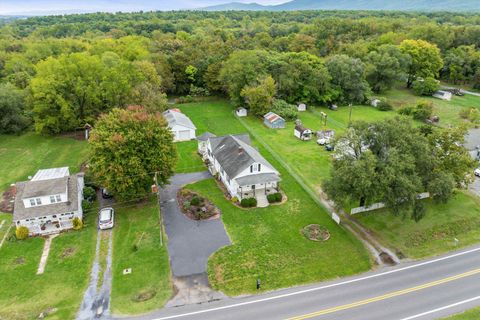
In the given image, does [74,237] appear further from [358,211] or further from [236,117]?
[236,117]

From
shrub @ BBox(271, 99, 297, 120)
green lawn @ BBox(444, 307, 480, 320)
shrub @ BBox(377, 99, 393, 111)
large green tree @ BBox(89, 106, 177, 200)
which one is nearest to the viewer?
green lawn @ BBox(444, 307, 480, 320)

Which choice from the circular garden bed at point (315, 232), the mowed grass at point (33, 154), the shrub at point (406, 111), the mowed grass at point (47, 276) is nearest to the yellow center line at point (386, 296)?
the circular garden bed at point (315, 232)

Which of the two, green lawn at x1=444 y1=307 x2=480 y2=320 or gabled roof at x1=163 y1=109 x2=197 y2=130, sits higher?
gabled roof at x1=163 y1=109 x2=197 y2=130

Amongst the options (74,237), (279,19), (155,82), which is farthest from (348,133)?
(279,19)

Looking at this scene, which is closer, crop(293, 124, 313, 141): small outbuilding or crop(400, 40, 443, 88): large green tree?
crop(293, 124, 313, 141): small outbuilding

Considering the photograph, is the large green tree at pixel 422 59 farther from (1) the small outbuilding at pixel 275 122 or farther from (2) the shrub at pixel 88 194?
(2) the shrub at pixel 88 194

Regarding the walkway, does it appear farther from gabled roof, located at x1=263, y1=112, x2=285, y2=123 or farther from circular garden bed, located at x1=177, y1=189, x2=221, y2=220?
gabled roof, located at x1=263, y1=112, x2=285, y2=123

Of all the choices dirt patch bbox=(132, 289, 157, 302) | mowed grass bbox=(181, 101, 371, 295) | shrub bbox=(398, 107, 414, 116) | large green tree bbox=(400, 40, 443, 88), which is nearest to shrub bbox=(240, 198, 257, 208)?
mowed grass bbox=(181, 101, 371, 295)
